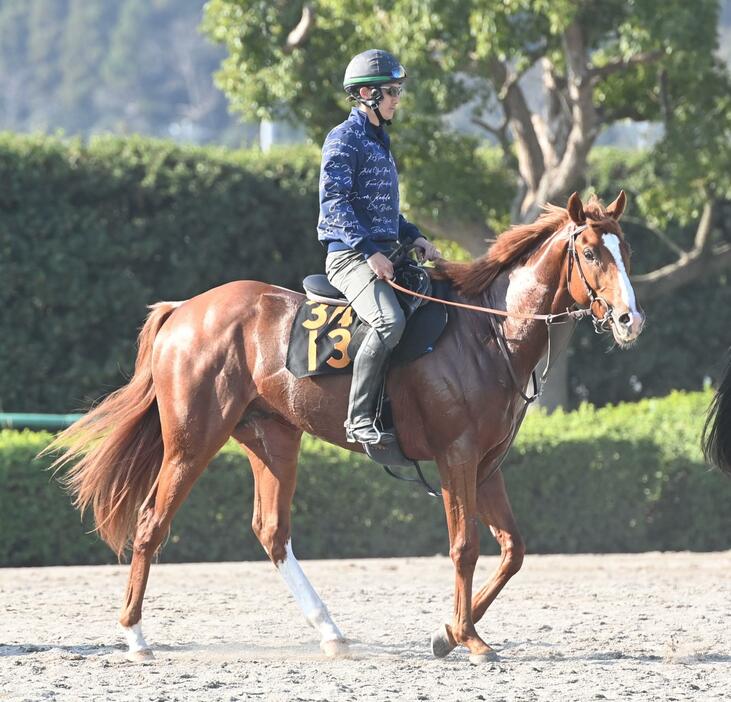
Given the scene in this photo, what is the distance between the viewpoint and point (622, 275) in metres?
5.57

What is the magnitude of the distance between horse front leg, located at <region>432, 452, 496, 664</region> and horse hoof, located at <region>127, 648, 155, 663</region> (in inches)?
53.4

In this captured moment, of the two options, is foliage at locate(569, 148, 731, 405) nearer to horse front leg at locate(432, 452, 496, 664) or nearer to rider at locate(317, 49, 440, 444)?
rider at locate(317, 49, 440, 444)

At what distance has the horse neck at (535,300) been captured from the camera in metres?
5.94

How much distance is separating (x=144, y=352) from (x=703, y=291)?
949 centimetres

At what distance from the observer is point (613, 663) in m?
5.83

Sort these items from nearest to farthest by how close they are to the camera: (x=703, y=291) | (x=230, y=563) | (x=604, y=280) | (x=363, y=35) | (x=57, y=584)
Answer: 1. (x=604, y=280)
2. (x=57, y=584)
3. (x=230, y=563)
4. (x=363, y=35)
5. (x=703, y=291)

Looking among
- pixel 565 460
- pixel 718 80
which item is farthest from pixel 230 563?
pixel 718 80

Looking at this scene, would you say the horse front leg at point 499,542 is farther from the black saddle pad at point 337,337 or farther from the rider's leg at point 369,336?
the black saddle pad at point 337,337

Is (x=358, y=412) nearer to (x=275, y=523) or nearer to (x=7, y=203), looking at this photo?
(x=275, y=523)

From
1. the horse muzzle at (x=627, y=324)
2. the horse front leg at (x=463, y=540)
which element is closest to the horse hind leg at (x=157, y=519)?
the horse front leg at (x=463, y=540)

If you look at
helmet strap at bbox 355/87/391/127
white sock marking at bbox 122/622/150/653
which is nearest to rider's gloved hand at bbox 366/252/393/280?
helmet strap at bbox 355/87/391/127

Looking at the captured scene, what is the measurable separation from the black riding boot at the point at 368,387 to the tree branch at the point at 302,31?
6.44 metres

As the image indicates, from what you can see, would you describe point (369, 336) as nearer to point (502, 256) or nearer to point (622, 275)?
point (502, 256)

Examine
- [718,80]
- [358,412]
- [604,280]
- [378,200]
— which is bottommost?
[358,412]
